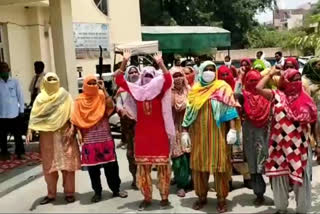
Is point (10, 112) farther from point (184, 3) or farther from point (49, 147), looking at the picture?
point (184, 3)

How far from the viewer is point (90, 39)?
51.6 ft

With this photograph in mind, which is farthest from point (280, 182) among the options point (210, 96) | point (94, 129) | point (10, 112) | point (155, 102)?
point (10, 112)

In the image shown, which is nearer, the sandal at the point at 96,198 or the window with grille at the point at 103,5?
the sandal at the point at 96,198

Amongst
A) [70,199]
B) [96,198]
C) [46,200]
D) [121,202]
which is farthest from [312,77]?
[46,200]

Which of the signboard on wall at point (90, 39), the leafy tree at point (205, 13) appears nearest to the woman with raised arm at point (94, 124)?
the signboard on wall at point (90, 39)

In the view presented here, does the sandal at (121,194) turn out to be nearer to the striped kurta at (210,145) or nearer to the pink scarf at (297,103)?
the striped kurta at (210,145)

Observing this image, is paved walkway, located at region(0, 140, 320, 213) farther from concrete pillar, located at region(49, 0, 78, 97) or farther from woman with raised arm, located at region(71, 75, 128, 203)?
concrete pillar, located at region(49, 0, 78, 97)

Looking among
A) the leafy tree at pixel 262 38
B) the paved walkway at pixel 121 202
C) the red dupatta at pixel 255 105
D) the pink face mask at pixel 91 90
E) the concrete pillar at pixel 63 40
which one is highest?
the leafy tree at pixel 262 38

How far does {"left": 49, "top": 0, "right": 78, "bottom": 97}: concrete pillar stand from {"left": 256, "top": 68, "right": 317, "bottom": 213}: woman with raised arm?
5.72 meters

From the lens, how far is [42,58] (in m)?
13.1

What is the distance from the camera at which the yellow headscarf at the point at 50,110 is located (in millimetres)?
5508

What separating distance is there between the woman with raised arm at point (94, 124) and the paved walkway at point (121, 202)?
0.41 metres

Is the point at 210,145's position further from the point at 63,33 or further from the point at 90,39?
the point at 90,39

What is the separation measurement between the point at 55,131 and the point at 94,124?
497 millimetres
